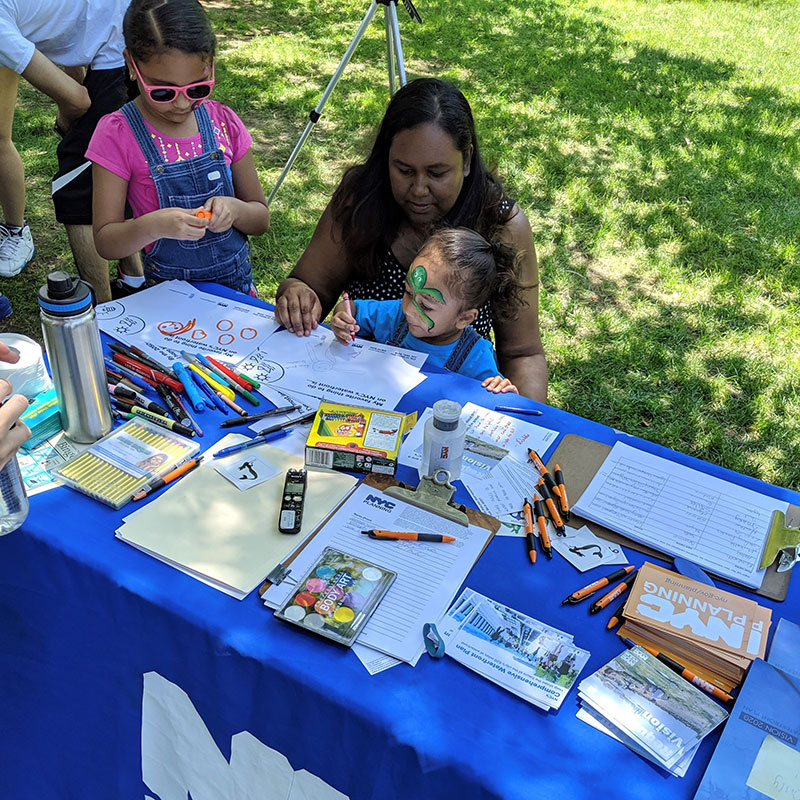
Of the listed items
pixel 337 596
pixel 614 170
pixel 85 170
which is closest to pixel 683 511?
pixel 337 596

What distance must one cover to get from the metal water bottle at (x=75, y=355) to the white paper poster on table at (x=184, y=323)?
37cm

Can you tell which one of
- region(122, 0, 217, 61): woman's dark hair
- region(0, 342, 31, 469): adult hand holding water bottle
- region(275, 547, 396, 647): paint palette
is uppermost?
region(122, 0, 217, 61): woman's dark hair

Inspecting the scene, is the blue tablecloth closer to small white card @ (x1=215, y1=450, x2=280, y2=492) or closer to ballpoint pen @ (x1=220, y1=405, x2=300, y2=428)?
ballpoint pen @ (x1=220, y1=405, x2=300, y2=428)

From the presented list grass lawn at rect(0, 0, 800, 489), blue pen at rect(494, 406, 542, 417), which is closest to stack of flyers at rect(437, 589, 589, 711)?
blue pen at rect(494, 406, 542, 417)

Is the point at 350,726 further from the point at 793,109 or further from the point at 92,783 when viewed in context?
the point at 793,109

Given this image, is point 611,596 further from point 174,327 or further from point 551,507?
point 174,327

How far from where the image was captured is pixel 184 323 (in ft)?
6.95

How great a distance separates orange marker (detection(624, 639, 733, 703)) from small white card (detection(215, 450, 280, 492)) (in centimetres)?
80

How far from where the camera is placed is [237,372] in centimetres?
193

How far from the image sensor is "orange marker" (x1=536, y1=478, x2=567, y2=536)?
1.52 metres

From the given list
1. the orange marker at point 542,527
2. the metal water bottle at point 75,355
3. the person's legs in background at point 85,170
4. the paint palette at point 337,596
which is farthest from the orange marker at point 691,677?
the person's legs in background at point 85,170

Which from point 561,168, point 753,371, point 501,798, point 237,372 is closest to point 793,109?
point 561,168

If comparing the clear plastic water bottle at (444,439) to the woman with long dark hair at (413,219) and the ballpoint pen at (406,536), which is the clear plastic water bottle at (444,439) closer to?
the ballpoint pen at (406,536)

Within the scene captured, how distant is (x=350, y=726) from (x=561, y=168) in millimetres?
4993
